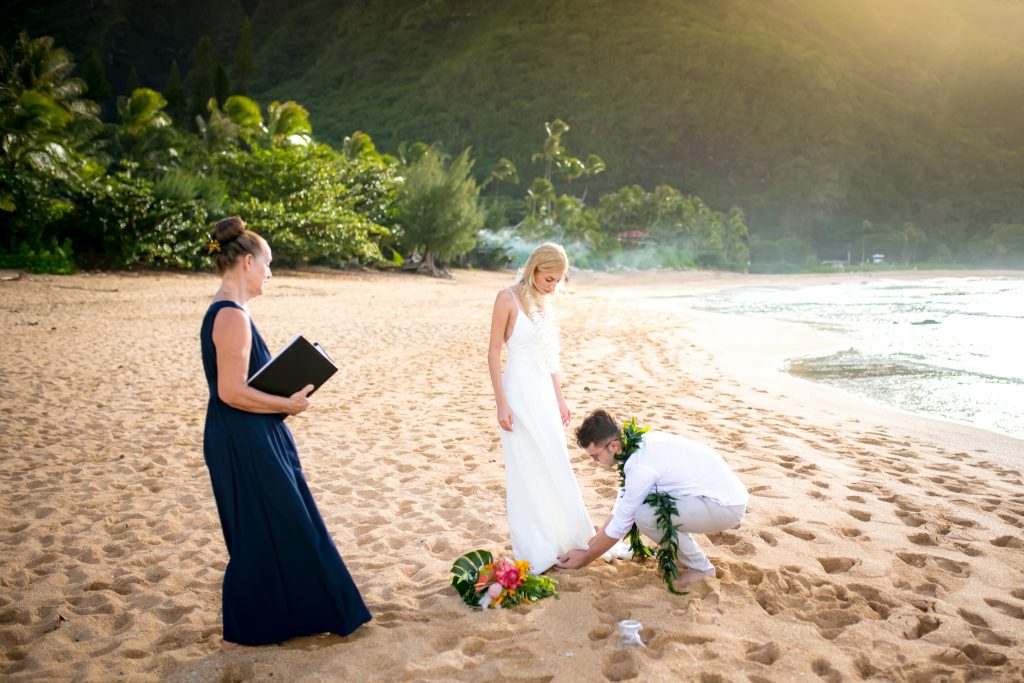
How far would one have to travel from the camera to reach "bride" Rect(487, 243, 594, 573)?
3582 mm

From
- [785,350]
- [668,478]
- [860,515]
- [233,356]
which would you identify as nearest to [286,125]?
[785,350]

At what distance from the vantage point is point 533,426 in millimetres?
3578

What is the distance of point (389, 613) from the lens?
11.0 feet

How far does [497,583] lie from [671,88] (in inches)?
5051

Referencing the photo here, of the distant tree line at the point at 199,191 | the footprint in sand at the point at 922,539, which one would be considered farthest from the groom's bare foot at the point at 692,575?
the distant tree line at the point at 199,191

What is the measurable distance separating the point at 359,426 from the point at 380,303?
12.8 metres

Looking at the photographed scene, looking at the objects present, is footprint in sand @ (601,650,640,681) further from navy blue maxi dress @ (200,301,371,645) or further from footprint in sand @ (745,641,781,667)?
navy blue maxi dress @ (200,301,371,645)

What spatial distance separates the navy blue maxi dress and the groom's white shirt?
1321 millimetres

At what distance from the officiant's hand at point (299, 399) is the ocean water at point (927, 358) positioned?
301 inches

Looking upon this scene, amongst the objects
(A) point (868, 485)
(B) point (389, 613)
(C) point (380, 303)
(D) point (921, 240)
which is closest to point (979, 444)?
(A) point (868, 485)

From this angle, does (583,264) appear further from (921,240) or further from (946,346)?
(921,240)

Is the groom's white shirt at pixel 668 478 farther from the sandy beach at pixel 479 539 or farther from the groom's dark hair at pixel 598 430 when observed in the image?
the sandy beach at pixel 479 539

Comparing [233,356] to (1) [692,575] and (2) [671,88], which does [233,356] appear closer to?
(1) [692,575]

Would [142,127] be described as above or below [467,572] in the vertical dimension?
above
